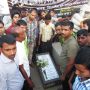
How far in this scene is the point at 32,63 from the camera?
4684mm

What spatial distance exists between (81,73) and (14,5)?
365cm

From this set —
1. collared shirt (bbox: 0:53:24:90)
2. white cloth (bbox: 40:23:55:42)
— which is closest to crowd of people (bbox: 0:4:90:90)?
collared shirt (bbox: 0:53:24:90)

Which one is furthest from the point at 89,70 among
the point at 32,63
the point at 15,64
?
the point at 32,63

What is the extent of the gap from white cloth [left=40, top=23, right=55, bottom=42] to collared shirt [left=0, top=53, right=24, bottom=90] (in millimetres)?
2154

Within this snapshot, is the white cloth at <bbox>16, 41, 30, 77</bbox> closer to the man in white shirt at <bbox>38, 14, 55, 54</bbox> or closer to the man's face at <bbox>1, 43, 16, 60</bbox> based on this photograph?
the man's face at <bbox>1, 43, 16, 60</bbox>

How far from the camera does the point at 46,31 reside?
4.74 m

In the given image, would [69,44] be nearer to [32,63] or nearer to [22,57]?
[22,57]

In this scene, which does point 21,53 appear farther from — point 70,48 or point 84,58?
point 84,58

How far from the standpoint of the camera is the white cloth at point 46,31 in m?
4.72

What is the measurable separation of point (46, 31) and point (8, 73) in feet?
7.89

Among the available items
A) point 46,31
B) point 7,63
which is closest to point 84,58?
point 7,63

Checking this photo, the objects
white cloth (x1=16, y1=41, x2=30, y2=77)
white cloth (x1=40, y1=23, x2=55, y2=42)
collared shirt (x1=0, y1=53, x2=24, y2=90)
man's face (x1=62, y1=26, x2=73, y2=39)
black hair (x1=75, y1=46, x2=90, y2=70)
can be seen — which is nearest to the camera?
black hair (x1=75, y1=46, x2=90, y2=70)

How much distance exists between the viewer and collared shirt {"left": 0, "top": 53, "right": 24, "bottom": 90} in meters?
2.41

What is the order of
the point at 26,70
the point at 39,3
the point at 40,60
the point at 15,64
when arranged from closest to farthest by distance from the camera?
the point at 15,64 → the point at 26,70 → the point at 40,60 → the point at 39,3
